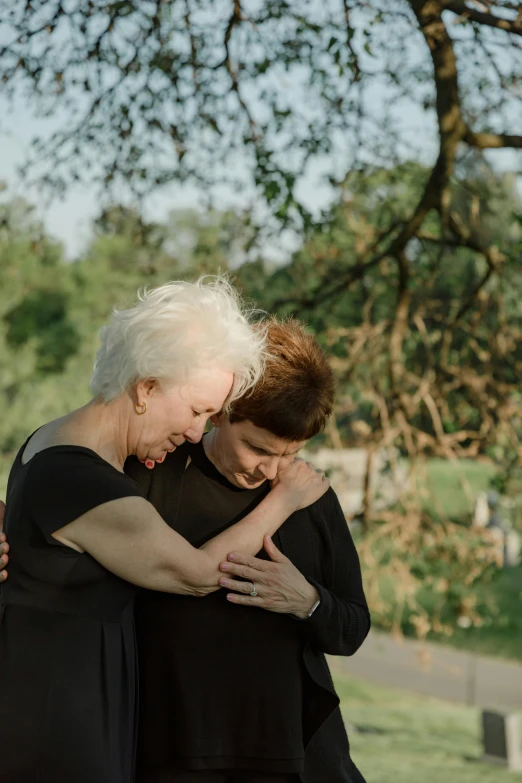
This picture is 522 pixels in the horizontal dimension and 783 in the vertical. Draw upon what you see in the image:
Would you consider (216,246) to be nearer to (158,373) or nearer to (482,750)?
(158,373)

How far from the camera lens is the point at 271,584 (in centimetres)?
238

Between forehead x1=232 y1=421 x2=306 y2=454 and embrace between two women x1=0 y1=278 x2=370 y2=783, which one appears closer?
embrace between two women x1=0 y1=278 x2=370 y2=783

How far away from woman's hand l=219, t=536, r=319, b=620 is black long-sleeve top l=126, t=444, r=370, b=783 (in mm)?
47

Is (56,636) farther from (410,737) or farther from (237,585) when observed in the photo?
(410,737)

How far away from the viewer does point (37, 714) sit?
2.15 meters

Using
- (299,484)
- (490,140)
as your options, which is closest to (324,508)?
(299,484)

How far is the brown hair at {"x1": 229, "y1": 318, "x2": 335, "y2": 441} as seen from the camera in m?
2.39

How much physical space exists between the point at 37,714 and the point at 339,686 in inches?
586

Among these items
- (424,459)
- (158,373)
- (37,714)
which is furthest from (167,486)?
(424,459)

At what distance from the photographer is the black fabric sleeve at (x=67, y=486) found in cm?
212

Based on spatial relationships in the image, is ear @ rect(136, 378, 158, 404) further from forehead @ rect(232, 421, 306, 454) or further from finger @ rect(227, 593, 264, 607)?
finger @ rect(227, 593, 264, 607)

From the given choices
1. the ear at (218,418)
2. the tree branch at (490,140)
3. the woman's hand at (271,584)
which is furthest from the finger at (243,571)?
the tree branch at (490,140)

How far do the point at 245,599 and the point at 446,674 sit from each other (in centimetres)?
1654

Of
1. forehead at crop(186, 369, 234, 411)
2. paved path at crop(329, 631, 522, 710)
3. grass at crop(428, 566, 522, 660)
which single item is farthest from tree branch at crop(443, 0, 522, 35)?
grass at crop(428, 566, 522, 660)
